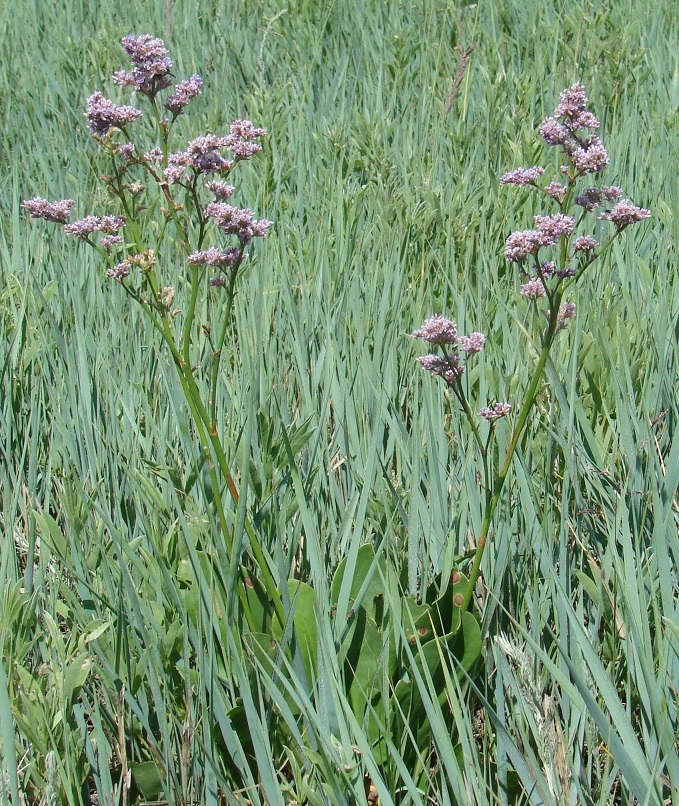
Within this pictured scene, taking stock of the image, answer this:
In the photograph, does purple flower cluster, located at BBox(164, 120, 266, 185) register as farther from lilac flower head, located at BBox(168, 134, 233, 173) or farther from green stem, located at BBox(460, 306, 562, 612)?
green stem, located at BBox(460, 306, 562, 612)

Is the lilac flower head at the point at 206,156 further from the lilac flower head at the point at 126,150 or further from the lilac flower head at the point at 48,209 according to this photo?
the lilac flower head at the point at 48,209

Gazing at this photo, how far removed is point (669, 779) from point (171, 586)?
0.72 meters

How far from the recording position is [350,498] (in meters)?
1.57

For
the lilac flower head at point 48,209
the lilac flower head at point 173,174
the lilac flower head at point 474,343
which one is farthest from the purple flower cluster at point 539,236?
the lilac flower head at point 48,209

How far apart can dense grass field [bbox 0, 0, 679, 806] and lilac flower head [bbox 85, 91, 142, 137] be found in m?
0.44

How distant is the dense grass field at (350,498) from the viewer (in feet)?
3.68

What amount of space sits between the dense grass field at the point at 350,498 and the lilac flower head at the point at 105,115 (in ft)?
1.45

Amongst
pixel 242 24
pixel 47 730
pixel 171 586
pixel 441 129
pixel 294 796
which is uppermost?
pixel 242 24

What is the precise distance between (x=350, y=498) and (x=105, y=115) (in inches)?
31.0

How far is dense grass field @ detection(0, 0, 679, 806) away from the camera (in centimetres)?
Result: 112

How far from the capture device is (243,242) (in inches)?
46.7

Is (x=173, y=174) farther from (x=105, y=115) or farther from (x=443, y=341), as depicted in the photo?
(x=443, y=341)

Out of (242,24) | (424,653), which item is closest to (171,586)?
(424,653)

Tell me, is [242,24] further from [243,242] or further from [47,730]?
[47,730]
